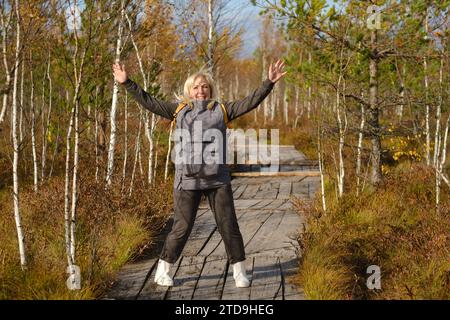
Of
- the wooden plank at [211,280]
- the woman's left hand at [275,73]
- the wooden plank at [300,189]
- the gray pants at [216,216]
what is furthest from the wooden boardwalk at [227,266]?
the woman's left hand at [275,73]

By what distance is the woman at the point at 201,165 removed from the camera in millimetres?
3736

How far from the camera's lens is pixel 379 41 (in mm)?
7965

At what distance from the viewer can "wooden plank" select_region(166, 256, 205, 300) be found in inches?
148

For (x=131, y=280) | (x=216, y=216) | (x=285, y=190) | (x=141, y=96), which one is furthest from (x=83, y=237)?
(x=285, y=190)

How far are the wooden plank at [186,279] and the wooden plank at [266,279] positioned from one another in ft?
1.57

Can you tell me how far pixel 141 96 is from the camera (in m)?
3.83

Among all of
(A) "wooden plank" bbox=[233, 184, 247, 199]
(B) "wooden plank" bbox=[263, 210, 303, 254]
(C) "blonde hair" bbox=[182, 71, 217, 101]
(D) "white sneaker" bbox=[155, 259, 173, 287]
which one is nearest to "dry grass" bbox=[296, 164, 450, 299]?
(B) "wooden plank" bbox=[263, 210, 303, 254]

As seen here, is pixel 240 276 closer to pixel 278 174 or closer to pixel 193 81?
pixel 193 81

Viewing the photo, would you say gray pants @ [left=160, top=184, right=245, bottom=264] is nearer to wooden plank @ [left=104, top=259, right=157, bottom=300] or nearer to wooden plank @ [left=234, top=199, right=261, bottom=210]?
wooden plank @ [left=104, top=259, right=157, bottom=300]

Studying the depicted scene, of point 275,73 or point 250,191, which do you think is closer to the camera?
point 275,73

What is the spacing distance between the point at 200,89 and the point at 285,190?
18.0ft

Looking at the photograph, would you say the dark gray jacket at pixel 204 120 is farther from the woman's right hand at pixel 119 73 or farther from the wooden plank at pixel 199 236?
the wooden plank at pixel 199 236
